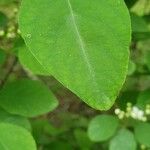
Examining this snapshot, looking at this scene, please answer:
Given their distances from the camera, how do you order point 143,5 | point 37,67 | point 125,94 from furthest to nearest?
point 143,5 < point 125,94 < point 37,67

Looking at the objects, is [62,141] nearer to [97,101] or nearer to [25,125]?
[25,125]

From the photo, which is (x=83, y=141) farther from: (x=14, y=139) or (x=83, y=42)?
(x=83, y=42)

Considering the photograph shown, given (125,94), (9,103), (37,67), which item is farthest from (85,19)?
(125,94)

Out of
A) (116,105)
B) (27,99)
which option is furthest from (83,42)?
(116,105)

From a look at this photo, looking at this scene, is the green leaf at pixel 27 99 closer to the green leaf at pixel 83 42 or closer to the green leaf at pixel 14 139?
the green leaf at pixel 14 139

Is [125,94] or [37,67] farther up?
→ [37,67]

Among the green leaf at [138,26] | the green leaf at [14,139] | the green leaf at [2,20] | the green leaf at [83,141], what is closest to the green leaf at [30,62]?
the green leaf at [14,139]
